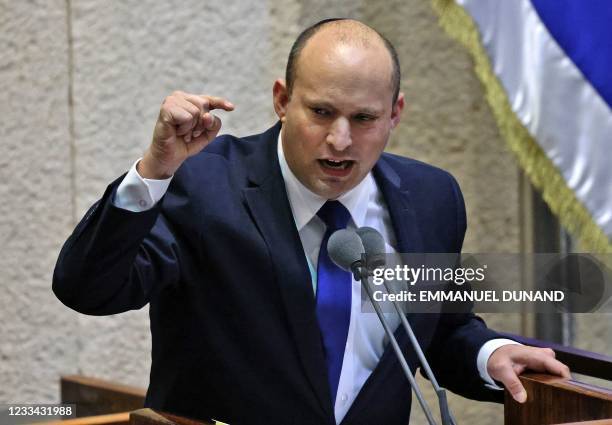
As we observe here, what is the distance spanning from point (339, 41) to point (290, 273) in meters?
0.42

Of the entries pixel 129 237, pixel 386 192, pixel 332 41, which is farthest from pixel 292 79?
pixel 129 237

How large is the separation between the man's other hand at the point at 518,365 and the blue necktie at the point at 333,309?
28 centimetres

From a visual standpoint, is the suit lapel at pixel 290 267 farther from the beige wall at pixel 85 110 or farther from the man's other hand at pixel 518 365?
the beige wall at pixel 85 110

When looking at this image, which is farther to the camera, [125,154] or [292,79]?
[125,154]

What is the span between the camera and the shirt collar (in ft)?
6.61

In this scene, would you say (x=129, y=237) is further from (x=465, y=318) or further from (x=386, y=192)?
(x=465, y=318)

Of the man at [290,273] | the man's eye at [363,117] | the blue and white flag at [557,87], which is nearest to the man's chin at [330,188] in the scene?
the man at [290,273]

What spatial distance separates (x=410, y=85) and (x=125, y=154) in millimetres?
896

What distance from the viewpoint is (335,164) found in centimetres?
194

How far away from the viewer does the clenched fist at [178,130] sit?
1.65 meters

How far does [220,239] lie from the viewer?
194 centimetres

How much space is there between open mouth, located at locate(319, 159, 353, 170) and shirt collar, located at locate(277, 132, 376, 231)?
0.30ft

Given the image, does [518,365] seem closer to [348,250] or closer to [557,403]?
[557,403]

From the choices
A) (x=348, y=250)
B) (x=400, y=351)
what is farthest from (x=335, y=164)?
(x=400, y=351)
